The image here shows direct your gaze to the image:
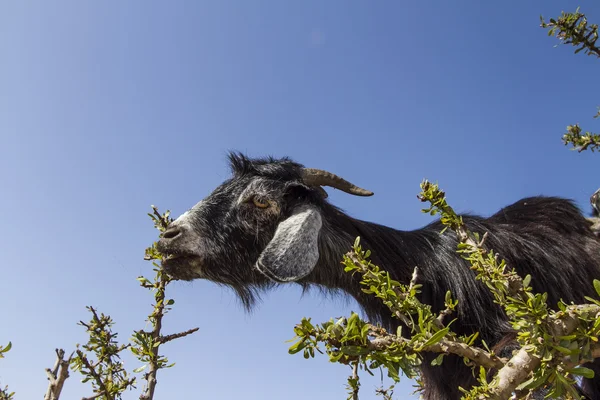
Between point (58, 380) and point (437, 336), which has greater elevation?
point (58, 380)

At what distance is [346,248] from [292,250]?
1.92ft

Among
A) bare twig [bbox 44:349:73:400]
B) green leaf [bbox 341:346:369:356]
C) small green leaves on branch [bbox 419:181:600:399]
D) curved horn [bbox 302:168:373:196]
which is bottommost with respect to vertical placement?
small green leaves on branch [bbox 419:181:600:399]

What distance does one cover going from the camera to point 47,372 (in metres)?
2.03

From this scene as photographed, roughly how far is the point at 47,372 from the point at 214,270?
1.42 meters

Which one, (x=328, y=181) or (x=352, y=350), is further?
(x=328, y=181)

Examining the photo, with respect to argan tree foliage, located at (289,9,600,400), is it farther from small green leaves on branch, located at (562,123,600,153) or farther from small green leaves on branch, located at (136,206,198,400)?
small green leaves on branch, located at (562,123,600,153)

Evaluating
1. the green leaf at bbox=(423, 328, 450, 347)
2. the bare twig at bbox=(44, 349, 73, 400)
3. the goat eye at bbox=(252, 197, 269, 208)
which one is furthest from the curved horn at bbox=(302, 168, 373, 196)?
the green leaf at bbox=(423, 328, 450, 347)

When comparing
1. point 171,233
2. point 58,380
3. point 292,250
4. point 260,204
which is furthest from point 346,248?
point 58,380

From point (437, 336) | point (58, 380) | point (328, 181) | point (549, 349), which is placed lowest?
point (549, 349)

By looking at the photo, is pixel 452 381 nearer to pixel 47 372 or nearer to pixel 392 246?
pixel 392 246

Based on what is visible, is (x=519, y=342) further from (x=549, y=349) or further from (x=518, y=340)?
(x=549, y=349)

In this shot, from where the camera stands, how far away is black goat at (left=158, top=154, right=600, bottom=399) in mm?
3045

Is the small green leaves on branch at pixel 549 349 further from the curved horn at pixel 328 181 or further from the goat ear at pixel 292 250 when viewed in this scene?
the curved horn at pixel 328 181

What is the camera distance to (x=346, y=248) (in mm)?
3445
